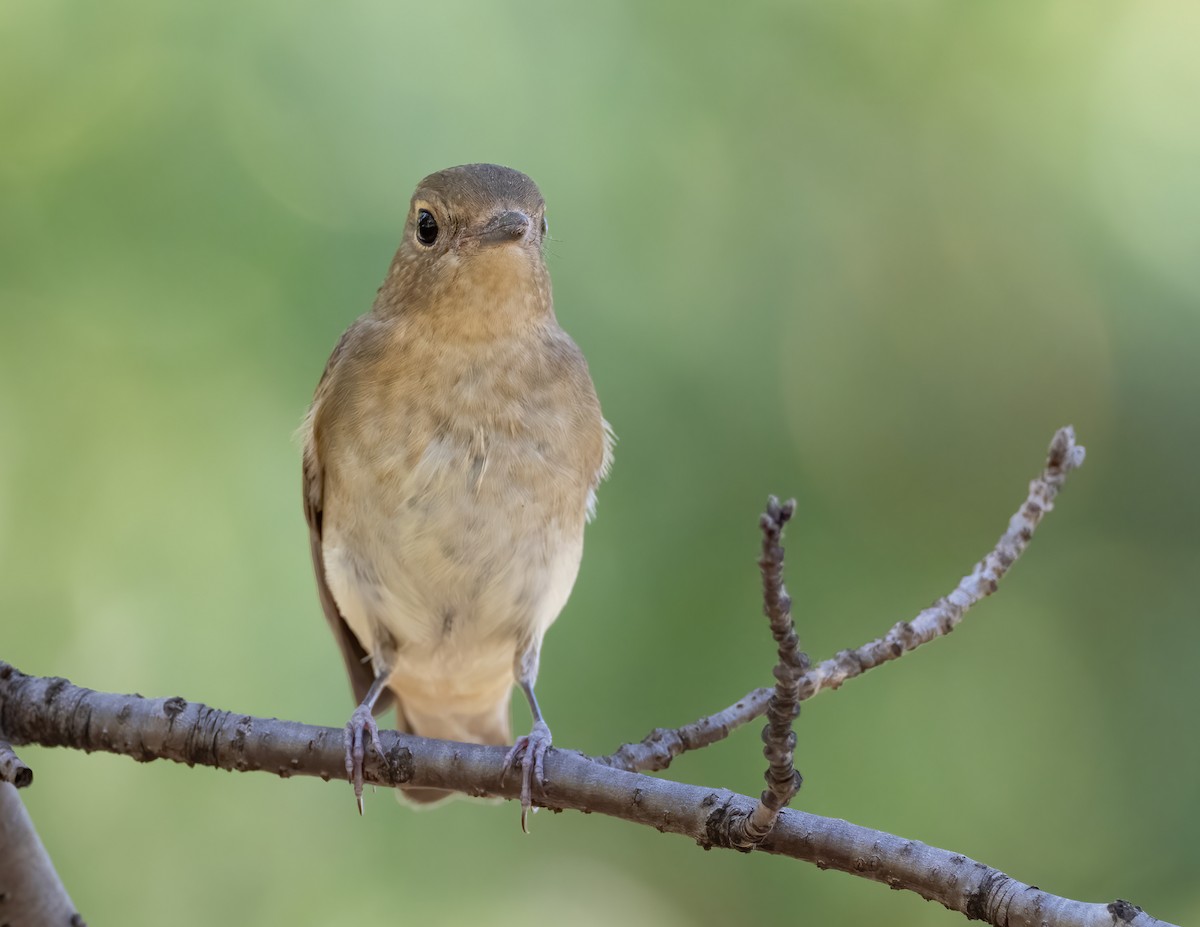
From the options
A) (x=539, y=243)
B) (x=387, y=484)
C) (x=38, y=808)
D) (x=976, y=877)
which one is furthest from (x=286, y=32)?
(x=976, y=877)

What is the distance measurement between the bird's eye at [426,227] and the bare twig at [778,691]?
2.11 m

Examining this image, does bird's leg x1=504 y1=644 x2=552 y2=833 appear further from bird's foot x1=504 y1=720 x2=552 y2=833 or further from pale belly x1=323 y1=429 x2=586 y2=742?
pale belly x1=323 y1=429 x2=586 y2=742

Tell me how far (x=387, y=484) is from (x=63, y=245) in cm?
193

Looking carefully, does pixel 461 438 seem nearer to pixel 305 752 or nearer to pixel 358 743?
pixel 358 743

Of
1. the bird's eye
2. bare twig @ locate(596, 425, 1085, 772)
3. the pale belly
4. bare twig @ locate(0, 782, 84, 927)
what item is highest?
the bird's eye

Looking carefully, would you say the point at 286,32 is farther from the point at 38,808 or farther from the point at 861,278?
the point at 38,808

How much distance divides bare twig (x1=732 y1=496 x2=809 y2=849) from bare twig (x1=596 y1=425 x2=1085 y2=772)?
323 millimetres

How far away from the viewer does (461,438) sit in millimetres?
3869

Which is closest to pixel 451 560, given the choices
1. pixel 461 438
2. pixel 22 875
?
pixel 461 438

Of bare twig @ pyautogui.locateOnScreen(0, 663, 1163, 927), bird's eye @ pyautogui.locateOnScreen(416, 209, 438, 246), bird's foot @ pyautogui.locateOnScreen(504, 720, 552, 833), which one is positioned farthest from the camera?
bird's eye @ pyautogui.locateOnScreen(416, 209, 438, 246)

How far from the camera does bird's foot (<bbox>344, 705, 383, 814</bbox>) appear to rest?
3.17 meters

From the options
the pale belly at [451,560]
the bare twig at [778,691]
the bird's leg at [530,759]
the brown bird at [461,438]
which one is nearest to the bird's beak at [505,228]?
the brown bird at [461,438]

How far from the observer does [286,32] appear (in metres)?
5.31

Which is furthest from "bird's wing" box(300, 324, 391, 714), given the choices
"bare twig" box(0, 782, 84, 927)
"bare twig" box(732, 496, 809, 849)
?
"bare twig" box(732, 496, 809, 849)
